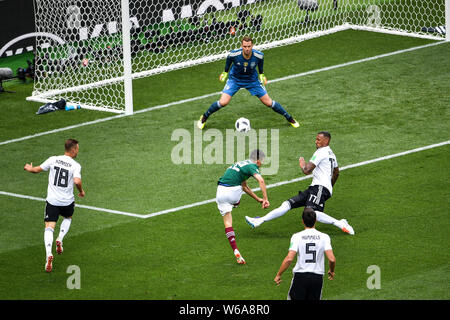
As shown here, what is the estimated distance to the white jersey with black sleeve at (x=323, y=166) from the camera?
16594 mm

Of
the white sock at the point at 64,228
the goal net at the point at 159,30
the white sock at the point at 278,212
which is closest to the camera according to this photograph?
the white sock at the point at 64,228

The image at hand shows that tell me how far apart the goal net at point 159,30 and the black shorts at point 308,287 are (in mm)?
11152

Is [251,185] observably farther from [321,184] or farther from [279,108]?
[321,184]

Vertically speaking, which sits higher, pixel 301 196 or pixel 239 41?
pixel 239 41

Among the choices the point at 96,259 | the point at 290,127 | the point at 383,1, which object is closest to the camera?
the point at 96,259

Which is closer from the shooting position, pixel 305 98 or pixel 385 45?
pixel 305 98

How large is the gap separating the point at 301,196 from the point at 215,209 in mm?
2012

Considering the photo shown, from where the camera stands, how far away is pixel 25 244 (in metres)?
17.0

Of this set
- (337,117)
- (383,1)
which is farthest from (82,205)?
(383,1)

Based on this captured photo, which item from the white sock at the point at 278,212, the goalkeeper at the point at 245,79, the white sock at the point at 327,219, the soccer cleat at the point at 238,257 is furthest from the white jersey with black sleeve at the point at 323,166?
the goalkeeper at the point at 245,79

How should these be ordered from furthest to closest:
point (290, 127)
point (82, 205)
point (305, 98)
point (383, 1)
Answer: point (383, 1) < point (305, 98) < point (290, 127) < point (82, 205)

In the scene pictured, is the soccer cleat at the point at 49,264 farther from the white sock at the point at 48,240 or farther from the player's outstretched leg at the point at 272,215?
the player's outstretched leg at the point at 272,215

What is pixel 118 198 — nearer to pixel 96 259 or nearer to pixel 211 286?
pixel 96 259

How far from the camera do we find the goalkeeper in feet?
70.4
